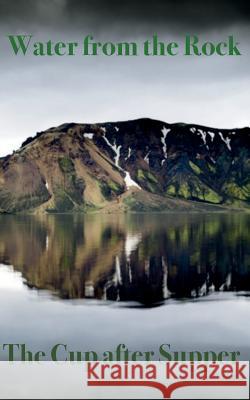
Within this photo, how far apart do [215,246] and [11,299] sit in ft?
114

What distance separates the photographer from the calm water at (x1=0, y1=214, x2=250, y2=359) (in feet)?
66.6

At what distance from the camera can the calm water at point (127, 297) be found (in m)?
20.3

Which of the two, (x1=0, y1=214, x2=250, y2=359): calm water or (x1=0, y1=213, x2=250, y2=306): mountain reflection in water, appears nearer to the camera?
(x1=0, y1=214, x2=250, y2=359): calm water

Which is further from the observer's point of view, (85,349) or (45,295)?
(45,295)

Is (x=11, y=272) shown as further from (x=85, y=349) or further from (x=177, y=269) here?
(x=85, y=349)

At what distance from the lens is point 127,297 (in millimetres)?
31266

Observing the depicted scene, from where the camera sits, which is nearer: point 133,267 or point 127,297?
point 127,297

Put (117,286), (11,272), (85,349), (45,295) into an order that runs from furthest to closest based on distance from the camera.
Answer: (11,272)
(117,286)
(45,295)
(85,349)

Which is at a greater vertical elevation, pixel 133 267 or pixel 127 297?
pixel 133 267

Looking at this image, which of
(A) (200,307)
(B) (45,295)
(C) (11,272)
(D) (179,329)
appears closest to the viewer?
(D) (179,329)

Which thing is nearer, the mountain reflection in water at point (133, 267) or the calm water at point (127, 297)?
the calm water at point (127, 297)

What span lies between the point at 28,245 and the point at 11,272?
22.2 meters

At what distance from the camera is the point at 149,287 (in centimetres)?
3497

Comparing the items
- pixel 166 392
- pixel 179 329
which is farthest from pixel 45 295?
pixel 166 392
